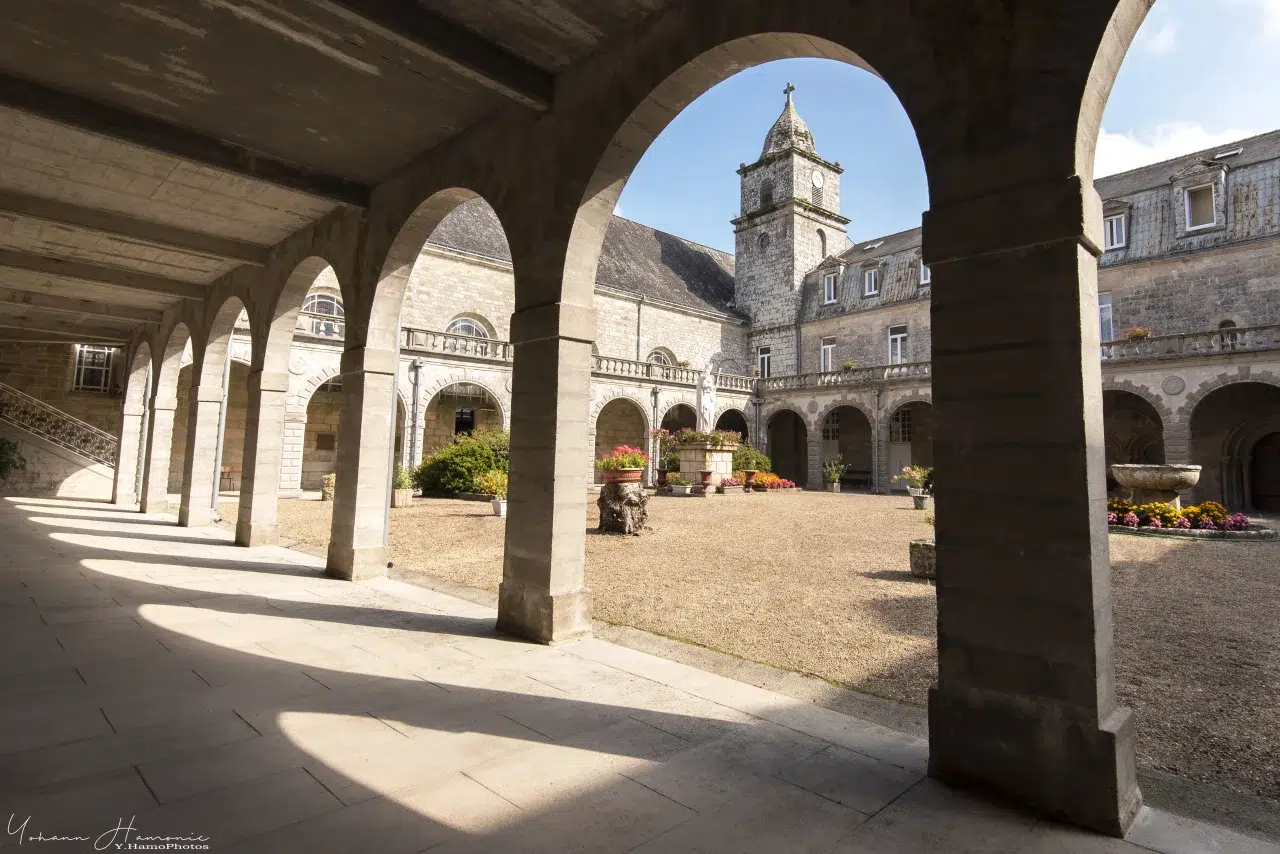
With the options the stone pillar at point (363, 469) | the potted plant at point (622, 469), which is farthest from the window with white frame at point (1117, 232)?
the stone pillar at point (363, 469)

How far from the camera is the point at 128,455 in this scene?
13656 mm

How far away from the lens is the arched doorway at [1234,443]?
17.3 metres

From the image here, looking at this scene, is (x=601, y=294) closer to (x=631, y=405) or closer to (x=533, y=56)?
(x=631, y=405)

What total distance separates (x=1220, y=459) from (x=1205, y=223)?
6728 mm

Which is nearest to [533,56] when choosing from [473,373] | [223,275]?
[223,275]

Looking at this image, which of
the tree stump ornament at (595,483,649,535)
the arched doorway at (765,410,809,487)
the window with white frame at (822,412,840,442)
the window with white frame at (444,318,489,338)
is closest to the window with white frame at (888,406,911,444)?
the window with white frame at (822,412,840,442)

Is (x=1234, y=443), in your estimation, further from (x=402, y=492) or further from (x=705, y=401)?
(x=402, y=492)

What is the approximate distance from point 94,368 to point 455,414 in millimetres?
9638

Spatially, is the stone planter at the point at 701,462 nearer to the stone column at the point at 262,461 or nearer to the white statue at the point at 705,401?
the white statue at the point at 705,401

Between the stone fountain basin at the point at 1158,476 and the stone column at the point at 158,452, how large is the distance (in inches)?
660

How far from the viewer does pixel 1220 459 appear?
17.7 metres

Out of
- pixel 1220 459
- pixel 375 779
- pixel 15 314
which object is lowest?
pixel 375 779

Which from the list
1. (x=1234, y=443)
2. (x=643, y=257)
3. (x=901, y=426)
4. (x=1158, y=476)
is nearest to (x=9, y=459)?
(x=643, y=257)

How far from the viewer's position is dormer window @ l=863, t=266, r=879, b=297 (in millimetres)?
25844
